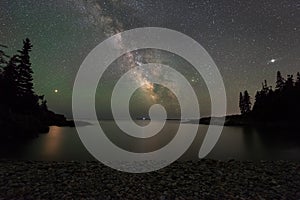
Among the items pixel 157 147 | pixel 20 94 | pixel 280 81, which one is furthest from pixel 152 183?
pixel 280 81

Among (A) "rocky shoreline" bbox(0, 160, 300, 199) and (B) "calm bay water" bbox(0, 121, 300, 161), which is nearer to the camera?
(A) "rocky shoreline" bbox(0, 160, 300, 199)

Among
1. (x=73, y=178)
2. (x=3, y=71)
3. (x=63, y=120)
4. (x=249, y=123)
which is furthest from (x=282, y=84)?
(x=73, y=178)

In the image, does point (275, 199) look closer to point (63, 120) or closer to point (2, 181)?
point (2, 181)

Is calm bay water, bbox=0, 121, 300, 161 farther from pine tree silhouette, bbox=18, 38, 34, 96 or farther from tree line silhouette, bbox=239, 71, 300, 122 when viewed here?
tree line silhouette, bbox=239, 71, 300, 122

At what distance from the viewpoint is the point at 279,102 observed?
100375 millimetres

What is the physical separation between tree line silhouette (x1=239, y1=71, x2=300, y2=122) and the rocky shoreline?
9078cm

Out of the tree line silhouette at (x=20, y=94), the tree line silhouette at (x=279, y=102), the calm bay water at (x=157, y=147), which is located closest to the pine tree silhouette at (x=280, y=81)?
the tree line silhouette at (x=279, y=102)

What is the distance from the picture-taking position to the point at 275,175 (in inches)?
593

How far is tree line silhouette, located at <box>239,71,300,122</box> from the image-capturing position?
94.9 metres

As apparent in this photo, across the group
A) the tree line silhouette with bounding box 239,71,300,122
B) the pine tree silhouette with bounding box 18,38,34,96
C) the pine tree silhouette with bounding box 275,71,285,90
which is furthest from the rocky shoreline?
the pine tree silhouette with bounding box 275,71,285,90

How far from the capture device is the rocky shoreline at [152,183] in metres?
11.1

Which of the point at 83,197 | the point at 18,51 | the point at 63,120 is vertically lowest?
the point at 83,197

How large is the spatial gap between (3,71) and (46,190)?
6090 centimetres

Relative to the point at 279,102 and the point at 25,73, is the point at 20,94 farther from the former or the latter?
the point at 279,102
